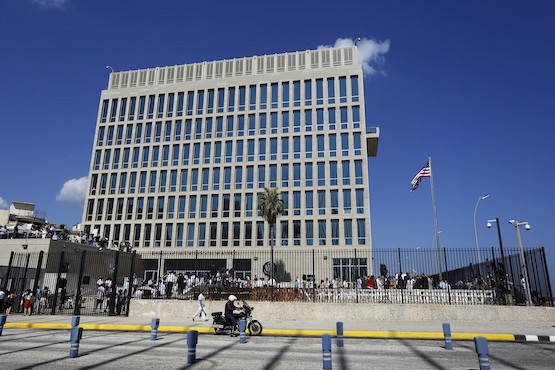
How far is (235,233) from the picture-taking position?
159 ft


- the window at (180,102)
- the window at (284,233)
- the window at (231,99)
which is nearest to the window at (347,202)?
the window at (284,233)

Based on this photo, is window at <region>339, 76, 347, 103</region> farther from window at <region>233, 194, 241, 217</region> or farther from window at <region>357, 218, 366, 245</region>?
window at <region>233, 194, 241, 217</region>

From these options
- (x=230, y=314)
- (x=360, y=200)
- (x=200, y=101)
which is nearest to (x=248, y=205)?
(x=360, y=200)

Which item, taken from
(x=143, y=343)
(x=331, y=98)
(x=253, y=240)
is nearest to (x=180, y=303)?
(x=143, y=343)

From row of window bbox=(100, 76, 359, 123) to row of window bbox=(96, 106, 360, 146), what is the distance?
52.5 inches

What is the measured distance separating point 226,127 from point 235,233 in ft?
49.4

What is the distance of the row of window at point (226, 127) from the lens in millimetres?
49688

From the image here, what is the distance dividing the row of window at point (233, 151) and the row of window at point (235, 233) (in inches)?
341

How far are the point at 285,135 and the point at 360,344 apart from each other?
40.4 meters

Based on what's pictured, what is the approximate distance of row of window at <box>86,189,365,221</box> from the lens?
4631 centimetres

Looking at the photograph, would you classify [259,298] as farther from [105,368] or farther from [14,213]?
[14,213]

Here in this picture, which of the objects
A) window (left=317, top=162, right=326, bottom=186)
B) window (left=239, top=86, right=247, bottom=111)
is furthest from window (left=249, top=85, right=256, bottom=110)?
window (left=317, top=162, right=326, bottom=186)

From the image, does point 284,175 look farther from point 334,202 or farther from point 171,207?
point 171,207

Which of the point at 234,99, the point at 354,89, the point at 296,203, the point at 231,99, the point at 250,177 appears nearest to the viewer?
the point at 296,203
